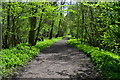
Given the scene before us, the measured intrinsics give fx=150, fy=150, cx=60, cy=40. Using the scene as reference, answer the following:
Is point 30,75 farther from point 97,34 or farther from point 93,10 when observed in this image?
point 93,10

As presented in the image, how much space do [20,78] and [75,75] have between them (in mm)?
2711

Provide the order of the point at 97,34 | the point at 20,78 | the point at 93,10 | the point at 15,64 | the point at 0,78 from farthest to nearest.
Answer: the point at 93,10 → the point at 97,34 → the point at 15,64 → the point at 20,78 → the point at 0,78

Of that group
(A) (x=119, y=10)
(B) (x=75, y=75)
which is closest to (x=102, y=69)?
(B) (x=75, y=75)

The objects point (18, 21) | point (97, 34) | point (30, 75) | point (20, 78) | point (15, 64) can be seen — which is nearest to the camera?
point (20, 78)

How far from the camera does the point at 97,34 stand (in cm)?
1570

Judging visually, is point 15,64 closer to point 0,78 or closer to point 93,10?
point 0,78

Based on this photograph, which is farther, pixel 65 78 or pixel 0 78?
pixel 65 78

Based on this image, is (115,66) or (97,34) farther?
(97,34)

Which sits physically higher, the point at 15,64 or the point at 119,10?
the point at 119,10

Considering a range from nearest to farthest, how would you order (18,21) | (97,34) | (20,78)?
1. (20,78)
2. (97,34)
3. (18,21)

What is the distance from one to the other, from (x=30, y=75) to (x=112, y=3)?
17.7 ft

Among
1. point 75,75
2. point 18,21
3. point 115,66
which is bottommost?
point 75,75

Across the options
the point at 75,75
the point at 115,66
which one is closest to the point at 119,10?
the point at 115,66

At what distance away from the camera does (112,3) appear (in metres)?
7.34
